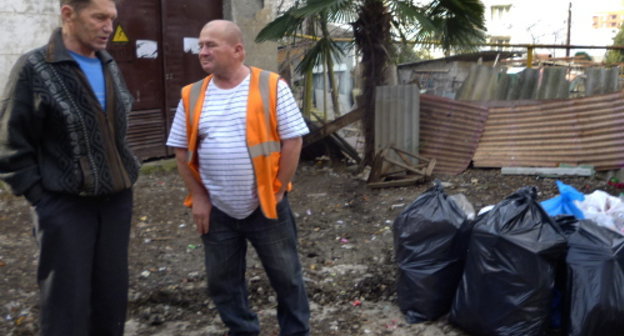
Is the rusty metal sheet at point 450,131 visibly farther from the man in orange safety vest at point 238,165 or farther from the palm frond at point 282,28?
the man in orange safety vest at point 238,165

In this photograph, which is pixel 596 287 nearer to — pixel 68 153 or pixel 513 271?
pixel 513 271

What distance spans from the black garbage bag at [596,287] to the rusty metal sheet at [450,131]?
4.10 m

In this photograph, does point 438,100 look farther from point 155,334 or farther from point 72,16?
point 72,16

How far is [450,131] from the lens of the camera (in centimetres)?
746

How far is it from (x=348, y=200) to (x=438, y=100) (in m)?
1.98

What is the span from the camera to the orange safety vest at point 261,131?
2.71m

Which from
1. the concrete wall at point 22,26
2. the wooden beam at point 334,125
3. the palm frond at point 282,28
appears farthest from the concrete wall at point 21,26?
the wooden beam at point 334,125

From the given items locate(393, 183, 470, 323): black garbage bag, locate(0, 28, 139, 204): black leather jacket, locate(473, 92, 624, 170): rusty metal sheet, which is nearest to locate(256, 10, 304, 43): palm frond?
locate(473, 92, 624, 170): rusty metal sheet

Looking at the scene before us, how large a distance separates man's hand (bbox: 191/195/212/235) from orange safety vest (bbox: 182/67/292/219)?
0.66 feet

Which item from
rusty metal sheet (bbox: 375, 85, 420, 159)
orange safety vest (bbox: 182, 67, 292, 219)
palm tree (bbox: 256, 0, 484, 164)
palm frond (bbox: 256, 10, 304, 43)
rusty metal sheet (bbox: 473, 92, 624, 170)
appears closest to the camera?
orange safety vest (bbox: 182, 67, 292, 219)

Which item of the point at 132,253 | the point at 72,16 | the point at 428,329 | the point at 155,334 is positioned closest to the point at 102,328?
the point at 155,334

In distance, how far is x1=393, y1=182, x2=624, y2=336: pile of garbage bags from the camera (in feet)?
10.1

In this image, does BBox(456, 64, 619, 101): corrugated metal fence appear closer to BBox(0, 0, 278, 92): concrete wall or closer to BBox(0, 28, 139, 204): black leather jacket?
BBox(0, 0, 278, 92): concrete wall

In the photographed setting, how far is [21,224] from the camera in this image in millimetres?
5355
